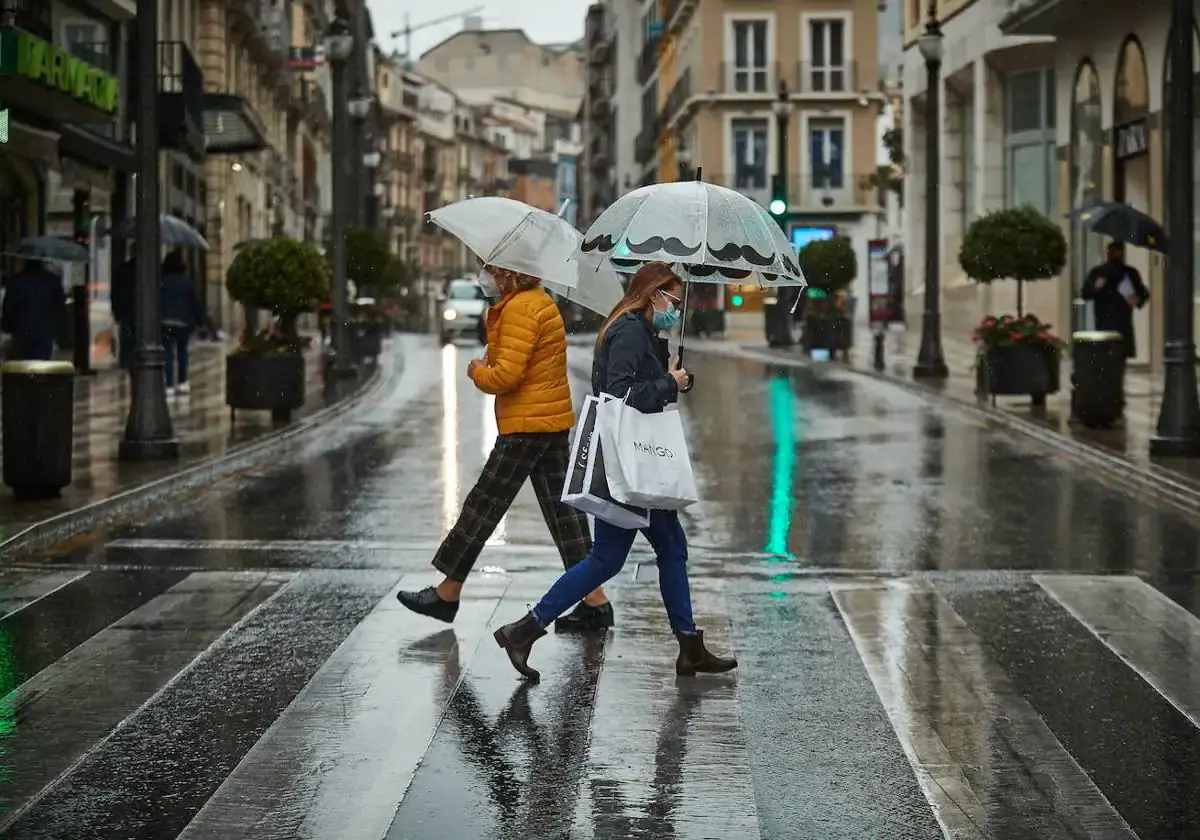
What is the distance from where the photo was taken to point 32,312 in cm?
2547

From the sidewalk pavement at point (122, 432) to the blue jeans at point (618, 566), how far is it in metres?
4.45

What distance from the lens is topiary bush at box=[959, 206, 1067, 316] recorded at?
2533 centimetres

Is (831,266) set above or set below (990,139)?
below

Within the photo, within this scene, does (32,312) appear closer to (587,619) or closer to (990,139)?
(587,619)

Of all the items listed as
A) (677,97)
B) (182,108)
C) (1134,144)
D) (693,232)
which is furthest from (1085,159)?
(677,97)

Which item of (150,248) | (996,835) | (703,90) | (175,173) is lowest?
(996,835)

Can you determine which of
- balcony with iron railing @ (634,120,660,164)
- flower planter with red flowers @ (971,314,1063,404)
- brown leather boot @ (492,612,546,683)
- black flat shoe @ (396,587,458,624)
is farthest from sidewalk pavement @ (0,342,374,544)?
balcony with iron railing @ (634,120,660,164)

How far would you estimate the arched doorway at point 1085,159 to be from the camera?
3416 centimetres

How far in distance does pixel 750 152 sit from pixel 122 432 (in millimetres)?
56180

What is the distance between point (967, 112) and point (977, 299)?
17.5 feet

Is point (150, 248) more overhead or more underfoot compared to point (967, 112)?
more underfoot

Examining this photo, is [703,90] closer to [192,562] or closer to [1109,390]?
[1109,390]

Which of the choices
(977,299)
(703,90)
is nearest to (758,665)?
(977,299)

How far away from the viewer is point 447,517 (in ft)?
44.4
